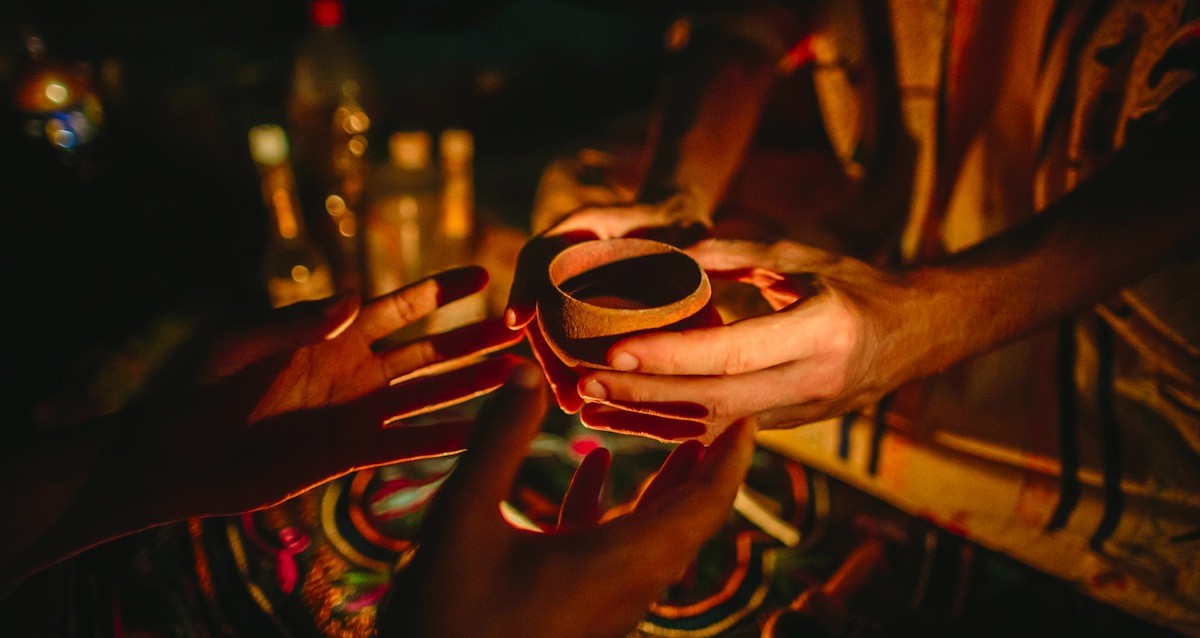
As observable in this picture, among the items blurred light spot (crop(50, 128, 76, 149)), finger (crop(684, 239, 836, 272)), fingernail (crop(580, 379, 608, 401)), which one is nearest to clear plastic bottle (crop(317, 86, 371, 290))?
blurred light spot (crop(50, 128, 76, 149))

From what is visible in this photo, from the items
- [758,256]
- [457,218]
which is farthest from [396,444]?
[457,218]

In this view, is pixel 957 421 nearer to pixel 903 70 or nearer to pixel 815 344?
pixel 815 344

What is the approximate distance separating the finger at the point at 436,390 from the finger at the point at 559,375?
20 cm

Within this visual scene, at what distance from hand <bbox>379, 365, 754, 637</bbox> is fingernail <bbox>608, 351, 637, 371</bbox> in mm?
129

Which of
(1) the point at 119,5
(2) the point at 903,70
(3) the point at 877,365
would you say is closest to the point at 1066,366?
(3) the point at 877,365

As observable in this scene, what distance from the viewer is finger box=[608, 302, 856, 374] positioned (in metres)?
1.04

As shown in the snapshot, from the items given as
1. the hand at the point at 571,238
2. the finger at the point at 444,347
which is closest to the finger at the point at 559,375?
the hand at the point at 571,238

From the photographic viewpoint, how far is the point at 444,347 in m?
1.56

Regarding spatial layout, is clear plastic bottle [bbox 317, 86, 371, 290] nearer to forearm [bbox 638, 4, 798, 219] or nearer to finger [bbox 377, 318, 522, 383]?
forearm [bbox 638, 4, 798, 219]

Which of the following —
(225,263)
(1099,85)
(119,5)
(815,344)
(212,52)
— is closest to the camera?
(815,344)

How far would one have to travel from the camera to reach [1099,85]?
5.41 feet

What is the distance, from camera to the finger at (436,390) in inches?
58.2

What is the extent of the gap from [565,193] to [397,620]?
79.3 inches

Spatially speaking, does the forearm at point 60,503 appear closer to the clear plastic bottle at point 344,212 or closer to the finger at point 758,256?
the finger at point 758,256
